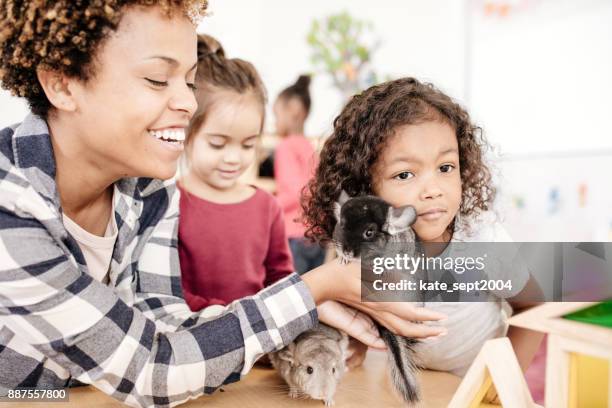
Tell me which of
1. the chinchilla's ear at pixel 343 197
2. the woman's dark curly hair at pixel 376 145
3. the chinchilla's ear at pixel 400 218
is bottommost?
the chinchilla's ear at pixel 400 218

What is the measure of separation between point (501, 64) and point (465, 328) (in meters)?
2.59

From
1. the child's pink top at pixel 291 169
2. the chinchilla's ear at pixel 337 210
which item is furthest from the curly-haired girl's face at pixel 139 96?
the child's pink top at pixel 291 169

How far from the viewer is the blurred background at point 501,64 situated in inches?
102

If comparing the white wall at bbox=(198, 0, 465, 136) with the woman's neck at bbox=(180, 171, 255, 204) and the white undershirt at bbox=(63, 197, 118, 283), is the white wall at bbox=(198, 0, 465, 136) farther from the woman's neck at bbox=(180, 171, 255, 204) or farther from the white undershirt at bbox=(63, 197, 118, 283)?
the white undershirt at bbox=(63, 197, 118, 283)

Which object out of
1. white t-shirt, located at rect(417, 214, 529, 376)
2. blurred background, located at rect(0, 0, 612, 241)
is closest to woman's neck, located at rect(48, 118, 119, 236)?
white t-shirt, located at rect(417, 214, 529, 376)

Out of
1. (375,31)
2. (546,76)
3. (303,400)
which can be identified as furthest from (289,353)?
(375,31)

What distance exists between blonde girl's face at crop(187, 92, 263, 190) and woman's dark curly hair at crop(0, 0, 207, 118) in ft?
1.33

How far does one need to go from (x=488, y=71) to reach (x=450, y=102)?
99.2 inches

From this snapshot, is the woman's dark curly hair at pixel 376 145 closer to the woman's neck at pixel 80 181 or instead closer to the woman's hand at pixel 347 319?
the woman's hand at pixel 347 319

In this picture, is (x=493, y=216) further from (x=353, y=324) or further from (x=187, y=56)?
(x=187, y=56)

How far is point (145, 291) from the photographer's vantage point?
86 centimetres

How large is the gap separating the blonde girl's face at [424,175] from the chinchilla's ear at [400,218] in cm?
5

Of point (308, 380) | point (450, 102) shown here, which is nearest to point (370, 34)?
point (450, 102)

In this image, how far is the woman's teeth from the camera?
2.29ft
